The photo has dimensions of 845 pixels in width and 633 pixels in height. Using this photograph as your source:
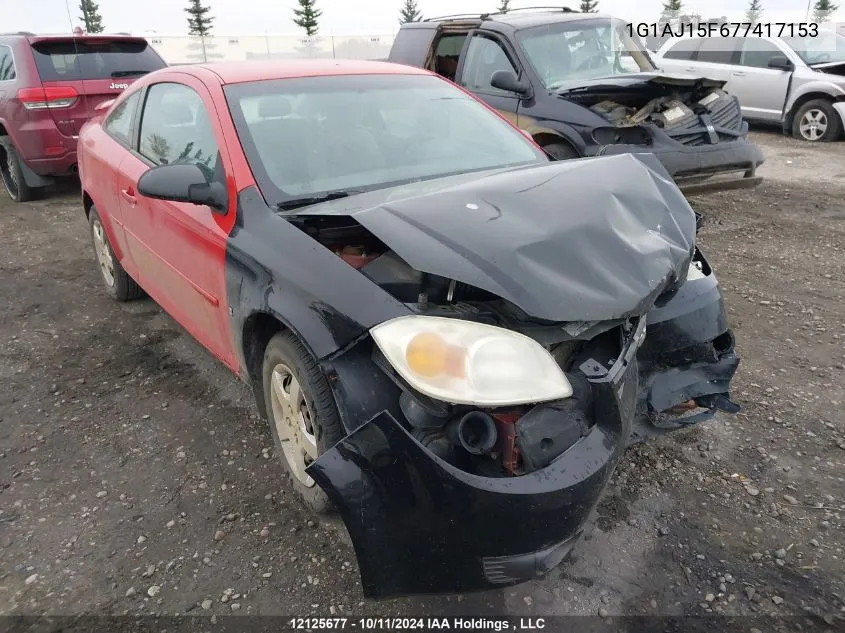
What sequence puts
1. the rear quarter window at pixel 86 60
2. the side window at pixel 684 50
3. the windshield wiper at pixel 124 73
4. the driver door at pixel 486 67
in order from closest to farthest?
the driver door at pixel 486 67, the rear quarter window at pixel 86 60, the windshield wiper at pixel 124 73, the side window at pixel 684 50

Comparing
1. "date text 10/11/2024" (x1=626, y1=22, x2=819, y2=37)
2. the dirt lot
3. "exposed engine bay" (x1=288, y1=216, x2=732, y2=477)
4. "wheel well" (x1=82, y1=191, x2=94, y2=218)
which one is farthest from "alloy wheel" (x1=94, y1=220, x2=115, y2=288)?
"date text 10/11/2024" (x1=626, y1=22, x2=819, y2=37)

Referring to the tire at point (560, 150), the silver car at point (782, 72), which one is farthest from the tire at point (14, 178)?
the silver car at point (782, 72)

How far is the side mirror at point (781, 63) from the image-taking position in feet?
33.1

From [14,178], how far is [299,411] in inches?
279

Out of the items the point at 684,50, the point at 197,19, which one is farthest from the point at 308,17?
the point at 684,50

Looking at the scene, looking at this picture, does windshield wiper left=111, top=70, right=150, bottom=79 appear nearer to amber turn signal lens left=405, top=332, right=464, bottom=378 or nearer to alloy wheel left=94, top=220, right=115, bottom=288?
alloy wheel left=94, top=220, right=115, bottom=288

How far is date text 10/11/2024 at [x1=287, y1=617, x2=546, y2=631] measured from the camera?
2037 millimetres

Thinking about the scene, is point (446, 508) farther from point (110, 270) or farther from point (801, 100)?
point (801, 100)

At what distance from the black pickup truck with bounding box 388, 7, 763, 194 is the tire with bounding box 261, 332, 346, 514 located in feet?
10.8

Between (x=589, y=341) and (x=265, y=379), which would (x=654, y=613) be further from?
(x=265, y=379)

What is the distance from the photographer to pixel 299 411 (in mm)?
2385

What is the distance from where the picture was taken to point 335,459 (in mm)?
1741

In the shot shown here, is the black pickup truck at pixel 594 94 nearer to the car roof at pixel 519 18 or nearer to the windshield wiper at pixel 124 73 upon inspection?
the car roof at pixel 519 18

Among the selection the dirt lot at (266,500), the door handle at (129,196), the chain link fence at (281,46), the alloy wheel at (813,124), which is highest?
the door handle at (129,196)
